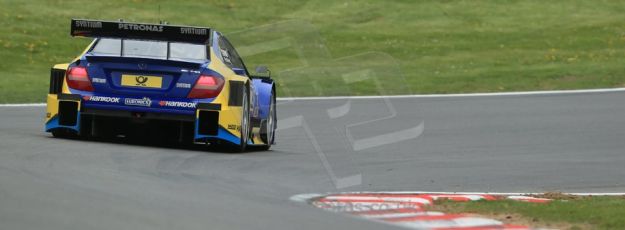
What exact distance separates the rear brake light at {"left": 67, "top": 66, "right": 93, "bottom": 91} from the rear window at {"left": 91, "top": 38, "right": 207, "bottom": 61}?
225 millimetres

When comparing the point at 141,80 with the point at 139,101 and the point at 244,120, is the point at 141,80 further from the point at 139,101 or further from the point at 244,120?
the point at 244,120

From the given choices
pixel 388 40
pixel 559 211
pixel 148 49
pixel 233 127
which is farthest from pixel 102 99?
pixel 388 40

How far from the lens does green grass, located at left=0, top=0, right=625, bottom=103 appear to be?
2423 cm

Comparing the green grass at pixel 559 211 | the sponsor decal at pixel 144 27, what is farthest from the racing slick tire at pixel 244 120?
the green grass at pixel 559 211

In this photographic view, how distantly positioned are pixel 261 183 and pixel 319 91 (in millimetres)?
12716

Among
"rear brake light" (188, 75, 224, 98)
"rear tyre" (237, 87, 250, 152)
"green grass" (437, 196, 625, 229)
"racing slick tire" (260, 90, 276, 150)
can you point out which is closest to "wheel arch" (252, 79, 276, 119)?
"racing slick tire" (260, 90, 276, 150)

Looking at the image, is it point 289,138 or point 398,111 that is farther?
point 398,111

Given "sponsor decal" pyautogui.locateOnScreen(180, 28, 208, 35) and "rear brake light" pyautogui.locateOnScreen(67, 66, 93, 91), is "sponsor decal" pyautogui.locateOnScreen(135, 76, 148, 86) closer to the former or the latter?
"rear brake light" pyautogui.locateOnScreen(67, 66, 93, 91)

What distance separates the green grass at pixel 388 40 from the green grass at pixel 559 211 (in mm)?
11894

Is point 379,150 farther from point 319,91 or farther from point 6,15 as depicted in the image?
point 6,15

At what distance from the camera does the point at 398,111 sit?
64.3 feet

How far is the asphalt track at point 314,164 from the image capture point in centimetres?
789

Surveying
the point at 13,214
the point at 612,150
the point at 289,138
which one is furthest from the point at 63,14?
the point at 13,214

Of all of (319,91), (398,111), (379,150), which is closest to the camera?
(379,150)
